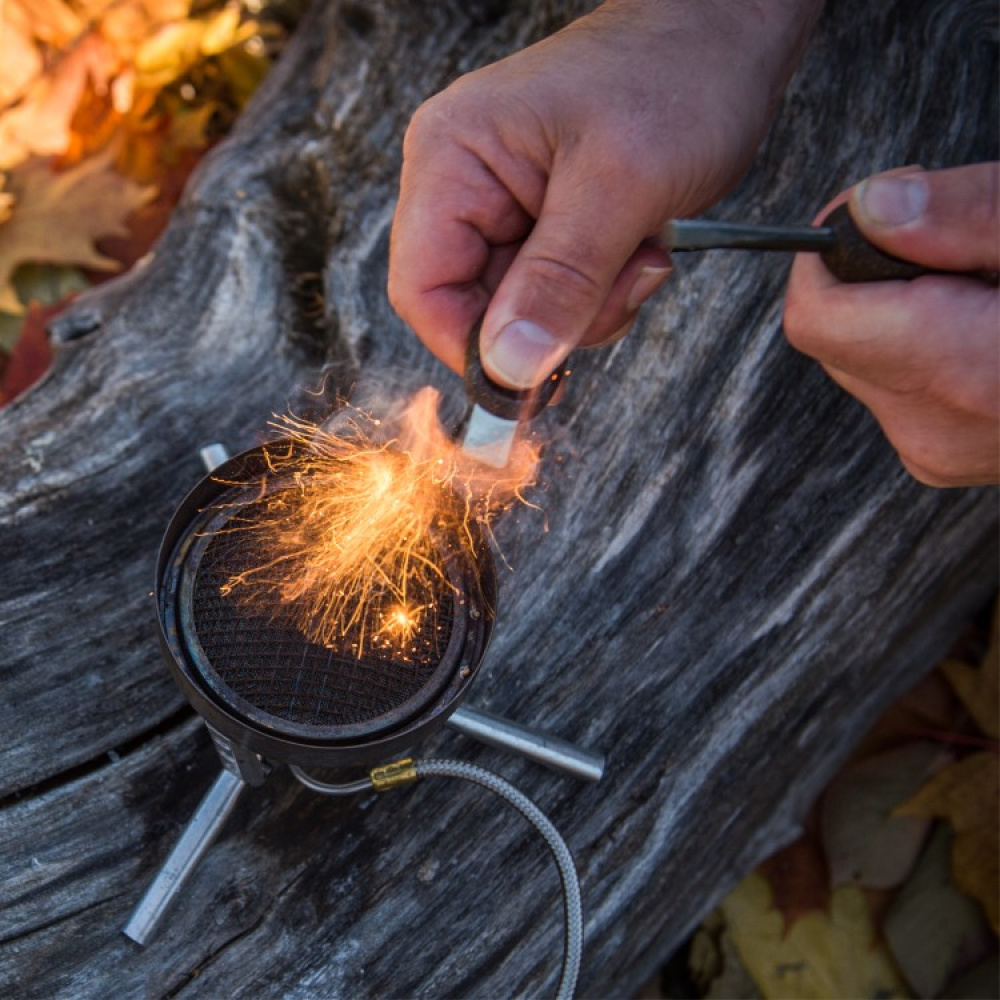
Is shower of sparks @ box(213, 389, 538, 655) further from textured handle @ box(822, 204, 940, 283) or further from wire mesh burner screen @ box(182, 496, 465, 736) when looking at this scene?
textured handle @ box(822, 204, 940, 283)

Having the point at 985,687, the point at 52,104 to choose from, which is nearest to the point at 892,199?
the point at 985,687

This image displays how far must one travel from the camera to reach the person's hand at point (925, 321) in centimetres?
154

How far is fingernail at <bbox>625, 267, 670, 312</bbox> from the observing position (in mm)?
1895

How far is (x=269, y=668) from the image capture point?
5.62 feet

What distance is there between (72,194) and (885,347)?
8.82 feet

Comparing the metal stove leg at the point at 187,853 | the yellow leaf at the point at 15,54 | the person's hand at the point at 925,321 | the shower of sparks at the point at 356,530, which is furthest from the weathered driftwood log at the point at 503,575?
the yellow leaf at the point at 15,54

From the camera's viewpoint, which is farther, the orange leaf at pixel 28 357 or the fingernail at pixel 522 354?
the orange leaf at pixel 28 357

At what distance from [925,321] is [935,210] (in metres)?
0.18

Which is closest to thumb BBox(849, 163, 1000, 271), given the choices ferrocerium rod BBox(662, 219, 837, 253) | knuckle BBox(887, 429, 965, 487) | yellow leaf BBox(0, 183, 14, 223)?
ferrocerium rod BBox(662, 219, 837, 253)

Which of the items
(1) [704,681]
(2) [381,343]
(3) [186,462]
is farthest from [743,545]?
(3) [186,462]

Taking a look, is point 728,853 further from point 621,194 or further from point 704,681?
point 621,194

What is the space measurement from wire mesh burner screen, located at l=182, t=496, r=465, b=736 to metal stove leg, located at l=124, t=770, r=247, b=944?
237 mm

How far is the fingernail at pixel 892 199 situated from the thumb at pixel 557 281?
422 mm

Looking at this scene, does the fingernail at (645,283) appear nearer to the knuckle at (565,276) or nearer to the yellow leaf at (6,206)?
the knuckle at (565,276)
